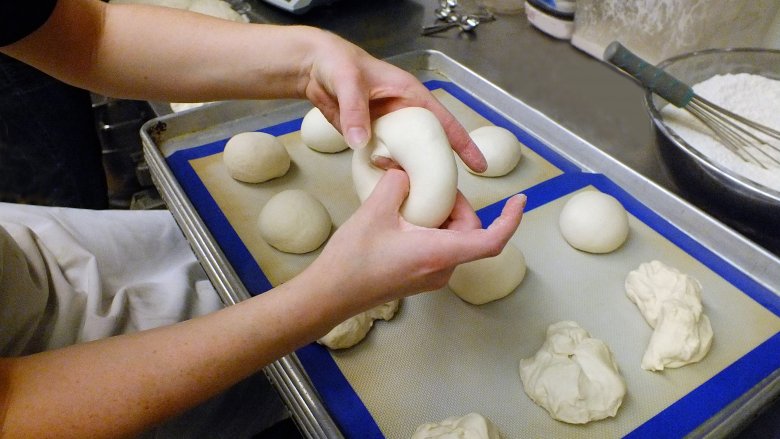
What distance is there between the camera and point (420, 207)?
0.91 m

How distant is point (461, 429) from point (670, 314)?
0.50m

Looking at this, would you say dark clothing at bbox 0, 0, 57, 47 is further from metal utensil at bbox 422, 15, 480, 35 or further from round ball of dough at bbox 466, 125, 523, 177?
metal utensil at bbox 422, 15, 480, 35

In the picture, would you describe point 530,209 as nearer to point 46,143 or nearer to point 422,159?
point 422,159

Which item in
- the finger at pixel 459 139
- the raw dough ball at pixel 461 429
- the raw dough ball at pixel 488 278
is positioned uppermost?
the finger at pixel 459 139

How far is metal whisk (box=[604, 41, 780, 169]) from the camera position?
128 centimetres

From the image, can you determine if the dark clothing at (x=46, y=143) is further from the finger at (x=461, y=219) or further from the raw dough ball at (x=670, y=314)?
the raw dough ball at (x=670, y=314)

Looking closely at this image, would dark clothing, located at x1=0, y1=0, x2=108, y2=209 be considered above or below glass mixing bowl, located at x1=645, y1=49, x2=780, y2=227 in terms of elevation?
below

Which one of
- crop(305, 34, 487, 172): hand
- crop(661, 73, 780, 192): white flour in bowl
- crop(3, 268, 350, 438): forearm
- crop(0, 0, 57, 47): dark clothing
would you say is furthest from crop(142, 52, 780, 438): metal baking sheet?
crop(0, 0, 57, 47): dark clothing

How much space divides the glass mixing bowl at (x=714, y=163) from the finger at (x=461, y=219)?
60 cm

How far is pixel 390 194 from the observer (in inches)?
34.3

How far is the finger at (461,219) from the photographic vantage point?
3.11 ft

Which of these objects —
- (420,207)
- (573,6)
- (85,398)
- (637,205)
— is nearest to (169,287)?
(85,398)

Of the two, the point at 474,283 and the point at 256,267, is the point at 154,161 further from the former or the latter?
the point at 474,283

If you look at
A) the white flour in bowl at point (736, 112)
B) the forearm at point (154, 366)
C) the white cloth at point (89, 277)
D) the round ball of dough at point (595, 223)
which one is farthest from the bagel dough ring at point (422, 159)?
the white flour in bowl at point (736, 112)
